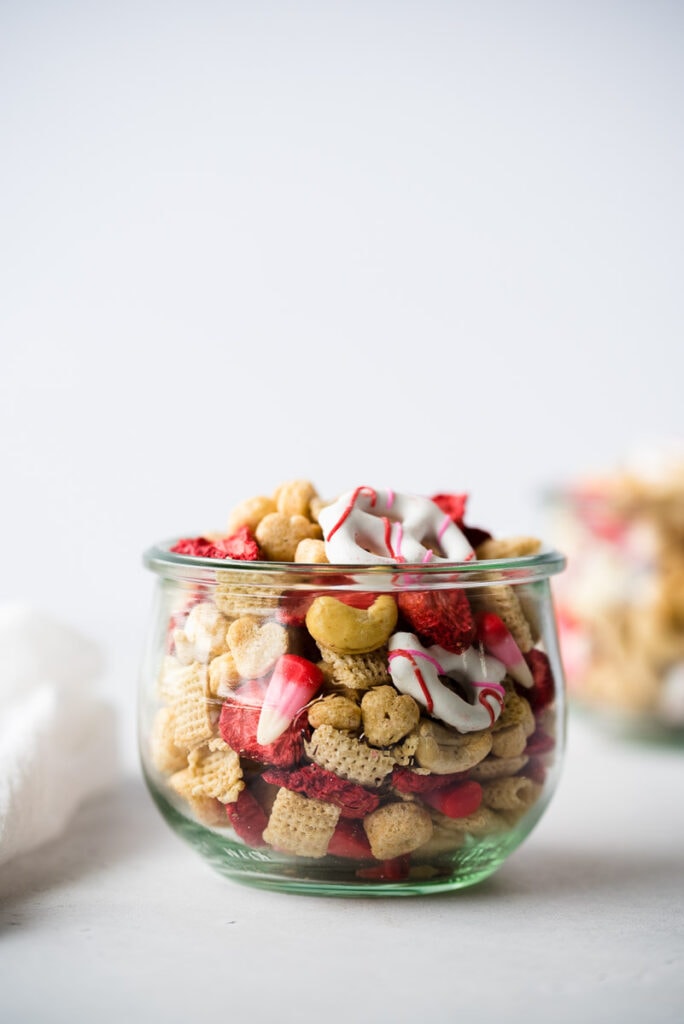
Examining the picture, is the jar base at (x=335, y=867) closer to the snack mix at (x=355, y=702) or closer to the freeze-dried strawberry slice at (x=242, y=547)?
the snack mix at (x=355, y=702)

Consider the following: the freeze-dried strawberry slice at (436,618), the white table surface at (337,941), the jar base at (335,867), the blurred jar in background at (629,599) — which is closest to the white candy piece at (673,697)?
the blurred jar in background at (629,599)

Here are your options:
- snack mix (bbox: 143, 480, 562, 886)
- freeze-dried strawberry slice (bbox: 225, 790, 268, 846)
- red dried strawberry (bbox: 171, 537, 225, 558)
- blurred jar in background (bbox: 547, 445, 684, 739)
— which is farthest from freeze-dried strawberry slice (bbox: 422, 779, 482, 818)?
blurred jar in background (bbox: 547, 445, 684, 739)

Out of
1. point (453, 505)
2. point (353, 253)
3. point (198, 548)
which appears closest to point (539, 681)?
point (453, 505)

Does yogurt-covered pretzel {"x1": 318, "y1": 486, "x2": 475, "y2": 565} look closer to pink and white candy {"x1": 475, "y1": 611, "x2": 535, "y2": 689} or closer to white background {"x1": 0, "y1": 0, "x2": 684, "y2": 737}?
pink and white candy {"x1": 475, "y1": 611, "x2": 535, "y2": 689}

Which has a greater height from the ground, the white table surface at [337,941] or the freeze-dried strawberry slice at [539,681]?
the freeze-dried strawberry slice at [539,681]

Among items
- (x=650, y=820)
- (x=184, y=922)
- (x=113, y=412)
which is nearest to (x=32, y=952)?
(x=184, y=922)

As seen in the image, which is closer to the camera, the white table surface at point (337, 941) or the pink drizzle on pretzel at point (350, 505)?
the white table surface at point (337, 941)

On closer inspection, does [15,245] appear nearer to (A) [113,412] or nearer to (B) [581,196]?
(A) [113,412]
